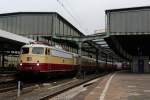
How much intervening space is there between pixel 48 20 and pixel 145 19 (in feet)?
61.3

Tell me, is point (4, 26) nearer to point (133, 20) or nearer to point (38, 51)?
point (133, 20)

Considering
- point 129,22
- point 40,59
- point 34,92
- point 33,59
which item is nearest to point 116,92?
point 34,92

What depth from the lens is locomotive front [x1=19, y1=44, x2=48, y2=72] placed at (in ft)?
89.2

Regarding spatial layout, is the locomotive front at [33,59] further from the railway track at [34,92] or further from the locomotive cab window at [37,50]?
the railway track at [34,92]

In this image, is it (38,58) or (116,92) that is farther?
(38,58)

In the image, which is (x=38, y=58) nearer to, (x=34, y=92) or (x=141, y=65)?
(x=34, y=92)

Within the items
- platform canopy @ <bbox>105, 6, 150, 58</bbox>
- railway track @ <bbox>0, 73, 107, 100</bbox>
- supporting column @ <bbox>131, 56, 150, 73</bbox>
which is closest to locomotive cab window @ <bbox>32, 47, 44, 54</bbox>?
railway track @ <bbox>0, 73, 107, 100</bbox>

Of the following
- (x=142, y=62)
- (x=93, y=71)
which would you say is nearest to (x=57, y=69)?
(x=93, y=71)

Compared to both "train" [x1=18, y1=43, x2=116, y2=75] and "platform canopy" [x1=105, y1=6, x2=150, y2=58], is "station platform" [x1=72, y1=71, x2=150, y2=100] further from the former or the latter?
"platform canopy" [x1=105, y1=6, x2=150, y2=58]

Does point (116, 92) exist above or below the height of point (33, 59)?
below

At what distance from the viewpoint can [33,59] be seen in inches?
1088

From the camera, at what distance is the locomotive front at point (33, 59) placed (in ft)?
89.2

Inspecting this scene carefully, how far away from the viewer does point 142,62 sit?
6888cm

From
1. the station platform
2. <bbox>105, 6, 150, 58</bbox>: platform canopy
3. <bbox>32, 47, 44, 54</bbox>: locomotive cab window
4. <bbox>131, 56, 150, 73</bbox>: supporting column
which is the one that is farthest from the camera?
<bbox>131, 56, 150, 73</bbox>: supporting column
